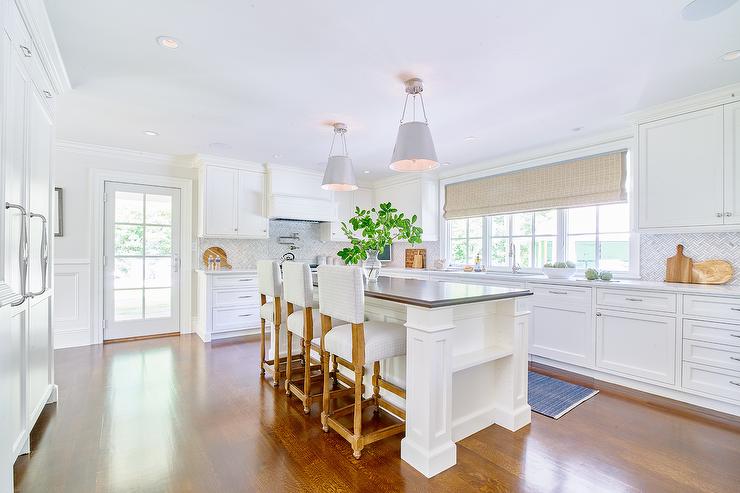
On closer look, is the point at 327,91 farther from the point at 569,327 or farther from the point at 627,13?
the point at 569,327

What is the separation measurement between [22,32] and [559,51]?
2.83m

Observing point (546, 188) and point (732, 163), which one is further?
point (546, 188)

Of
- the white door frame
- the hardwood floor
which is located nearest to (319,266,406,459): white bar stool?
the hardwood floor

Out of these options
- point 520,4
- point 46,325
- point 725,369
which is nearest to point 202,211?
point 46,325

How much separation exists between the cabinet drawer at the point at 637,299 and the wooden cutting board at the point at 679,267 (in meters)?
0.48

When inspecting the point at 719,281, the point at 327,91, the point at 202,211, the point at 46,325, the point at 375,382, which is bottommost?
the point at 375,382

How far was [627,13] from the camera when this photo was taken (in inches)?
70.5

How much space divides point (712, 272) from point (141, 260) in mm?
5930

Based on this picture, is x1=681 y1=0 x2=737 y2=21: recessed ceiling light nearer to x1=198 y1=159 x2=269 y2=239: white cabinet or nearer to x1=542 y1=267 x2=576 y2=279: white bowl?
x1=542 y1=267 x2=576 y2=279: white bowl

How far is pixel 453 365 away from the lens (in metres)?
1.97

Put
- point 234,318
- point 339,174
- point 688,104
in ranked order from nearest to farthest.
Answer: point 688,104 < point 339,174 < point 234,318

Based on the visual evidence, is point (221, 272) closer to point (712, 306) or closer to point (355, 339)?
point (355, 339)

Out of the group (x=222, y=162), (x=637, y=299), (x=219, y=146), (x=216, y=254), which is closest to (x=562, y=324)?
(x=637, y=299)

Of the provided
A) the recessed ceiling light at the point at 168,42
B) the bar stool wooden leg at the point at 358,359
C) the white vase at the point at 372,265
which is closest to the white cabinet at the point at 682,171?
the white vase at the point at 372,265
